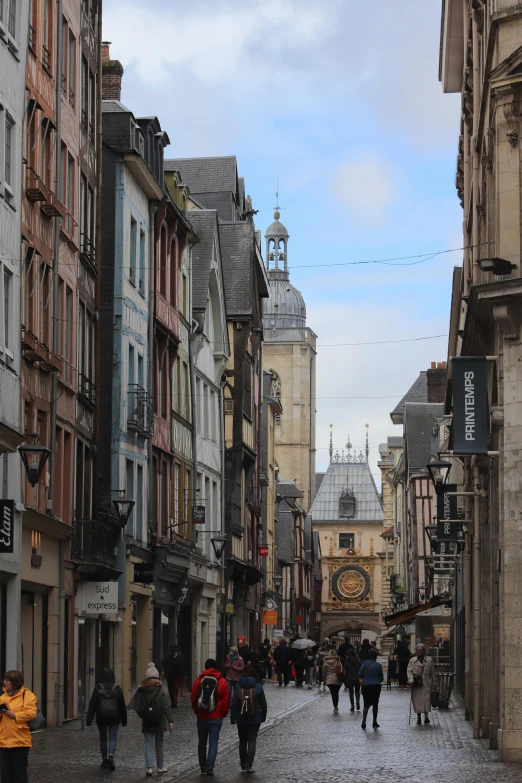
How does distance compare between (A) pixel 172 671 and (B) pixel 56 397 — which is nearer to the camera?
(B) pixel 56 397

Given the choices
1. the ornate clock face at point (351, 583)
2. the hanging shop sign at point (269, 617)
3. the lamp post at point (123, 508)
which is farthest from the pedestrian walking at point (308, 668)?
the ornate clock face at point (351, 583)

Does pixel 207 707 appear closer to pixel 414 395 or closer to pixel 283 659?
pixel 283 659

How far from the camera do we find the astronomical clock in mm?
135625

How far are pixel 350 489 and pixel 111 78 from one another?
4497 inches

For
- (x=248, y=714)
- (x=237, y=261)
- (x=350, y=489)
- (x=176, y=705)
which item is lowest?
(x=176, y=705)

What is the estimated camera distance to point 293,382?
160500mm

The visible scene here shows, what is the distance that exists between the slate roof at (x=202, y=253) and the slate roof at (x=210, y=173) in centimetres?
1083

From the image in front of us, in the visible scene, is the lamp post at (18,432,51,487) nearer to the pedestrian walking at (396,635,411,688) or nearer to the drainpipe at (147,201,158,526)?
the drainpipe at (147,201,158,526)

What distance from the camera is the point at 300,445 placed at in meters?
160

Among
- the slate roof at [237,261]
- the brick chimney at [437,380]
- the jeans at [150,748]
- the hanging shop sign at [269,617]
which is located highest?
the slate roof at [237,261]

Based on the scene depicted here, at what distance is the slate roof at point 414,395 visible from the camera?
109m

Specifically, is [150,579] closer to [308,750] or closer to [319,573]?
[308,750]

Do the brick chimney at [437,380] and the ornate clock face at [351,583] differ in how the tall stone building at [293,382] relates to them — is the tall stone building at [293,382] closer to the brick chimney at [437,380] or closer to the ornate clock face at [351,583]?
the ornate clock face at [351,583]

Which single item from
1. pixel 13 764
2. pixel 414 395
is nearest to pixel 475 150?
pixel 13 764
